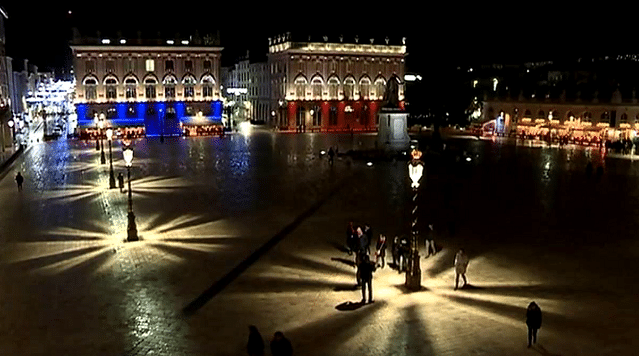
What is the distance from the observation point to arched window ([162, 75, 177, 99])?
84.3m

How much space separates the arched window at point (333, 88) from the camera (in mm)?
94062

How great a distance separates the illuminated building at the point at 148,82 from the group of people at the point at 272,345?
70147 mm

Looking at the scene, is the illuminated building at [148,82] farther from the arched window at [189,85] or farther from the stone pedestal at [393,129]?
the stone pedestal at [393,129]

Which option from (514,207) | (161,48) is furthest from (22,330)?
(161,48)

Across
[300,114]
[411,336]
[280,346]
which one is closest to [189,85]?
[300,114]

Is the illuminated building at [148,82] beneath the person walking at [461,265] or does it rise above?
above

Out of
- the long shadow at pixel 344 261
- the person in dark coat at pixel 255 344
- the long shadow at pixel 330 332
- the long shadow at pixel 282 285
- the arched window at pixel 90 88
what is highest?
the arched window at pixel 90 88

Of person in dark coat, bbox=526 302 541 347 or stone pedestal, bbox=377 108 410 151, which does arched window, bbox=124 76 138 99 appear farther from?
person in dark coat, bbox=526 302 541 347

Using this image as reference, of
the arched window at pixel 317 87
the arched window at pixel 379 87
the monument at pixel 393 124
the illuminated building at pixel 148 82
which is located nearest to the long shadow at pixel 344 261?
the monument at pixel 393 124

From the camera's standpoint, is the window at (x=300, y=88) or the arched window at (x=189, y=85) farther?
the window at (x=300, y=88)

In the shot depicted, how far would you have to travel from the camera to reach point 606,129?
68.0 m

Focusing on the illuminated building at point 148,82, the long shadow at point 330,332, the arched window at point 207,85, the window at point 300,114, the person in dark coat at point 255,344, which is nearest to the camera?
the person in dark coat at point 255,344

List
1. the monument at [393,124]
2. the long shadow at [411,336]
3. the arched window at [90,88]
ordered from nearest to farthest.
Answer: the long shadow at [411,336] → the monument at [393,124] → the arched window at [90,88]

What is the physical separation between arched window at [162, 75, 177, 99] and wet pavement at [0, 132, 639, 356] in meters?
43.5
